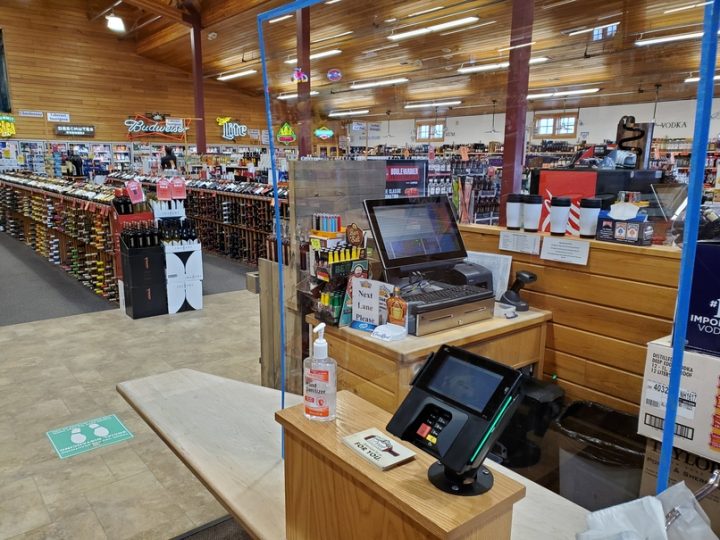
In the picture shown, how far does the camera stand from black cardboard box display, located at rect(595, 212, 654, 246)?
6.70ft

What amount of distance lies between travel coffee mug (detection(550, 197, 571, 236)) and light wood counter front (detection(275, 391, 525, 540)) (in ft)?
4.67

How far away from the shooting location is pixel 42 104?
51.2 feet

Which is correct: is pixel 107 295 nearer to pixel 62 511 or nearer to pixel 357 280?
pixel 62 511

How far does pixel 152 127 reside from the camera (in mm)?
15898

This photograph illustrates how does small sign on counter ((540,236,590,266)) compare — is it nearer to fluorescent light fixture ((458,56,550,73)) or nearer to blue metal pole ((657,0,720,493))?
blue metal pole ((657,0,720,493))

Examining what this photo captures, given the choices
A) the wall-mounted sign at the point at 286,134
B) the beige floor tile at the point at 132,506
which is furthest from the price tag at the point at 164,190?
the wall-mounted sign at the point at 286,134

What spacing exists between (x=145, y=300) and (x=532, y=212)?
4806 millimetres

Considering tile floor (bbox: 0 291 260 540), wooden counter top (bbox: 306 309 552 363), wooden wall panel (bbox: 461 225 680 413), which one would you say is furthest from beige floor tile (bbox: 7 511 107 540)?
wooden wall panel (bbox: 461 225 680 413)

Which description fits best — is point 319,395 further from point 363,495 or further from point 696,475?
point 696,475

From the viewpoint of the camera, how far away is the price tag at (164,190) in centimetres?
625

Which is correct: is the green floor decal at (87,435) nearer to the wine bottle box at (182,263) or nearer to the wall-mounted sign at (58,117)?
the wine bottle box at (182,263)

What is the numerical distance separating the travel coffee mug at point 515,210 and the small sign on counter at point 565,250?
0.18 m

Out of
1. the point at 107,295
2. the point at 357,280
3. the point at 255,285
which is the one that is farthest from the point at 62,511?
the point at 107,295

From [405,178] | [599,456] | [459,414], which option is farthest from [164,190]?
[459,414]
